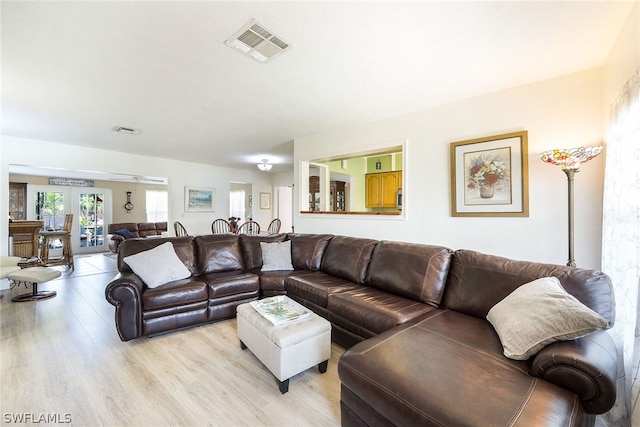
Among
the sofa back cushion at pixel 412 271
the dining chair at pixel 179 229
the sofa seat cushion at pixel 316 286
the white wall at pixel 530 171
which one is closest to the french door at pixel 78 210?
the dining chair at pixel 179 229

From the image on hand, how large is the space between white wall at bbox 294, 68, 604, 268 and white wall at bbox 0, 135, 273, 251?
4935mm

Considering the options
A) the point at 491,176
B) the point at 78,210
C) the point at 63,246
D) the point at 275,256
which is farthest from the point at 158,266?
the point at 78,210

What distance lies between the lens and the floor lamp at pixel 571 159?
2031 millimetres

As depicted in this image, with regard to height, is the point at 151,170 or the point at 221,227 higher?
the point at 151,170

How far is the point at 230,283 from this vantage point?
9.80 feet

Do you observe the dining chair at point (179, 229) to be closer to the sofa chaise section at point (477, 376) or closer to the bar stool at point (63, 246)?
the bar stool at point (63, 246)

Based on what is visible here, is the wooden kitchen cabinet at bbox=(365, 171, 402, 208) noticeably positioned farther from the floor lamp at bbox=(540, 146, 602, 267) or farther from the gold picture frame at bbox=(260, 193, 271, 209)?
the floor lamp at bbox=(540, 146, 602, 267)

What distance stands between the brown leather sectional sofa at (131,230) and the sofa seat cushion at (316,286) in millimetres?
6740

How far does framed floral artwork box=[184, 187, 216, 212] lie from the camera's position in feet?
21.9

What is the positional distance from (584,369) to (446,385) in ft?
1.88

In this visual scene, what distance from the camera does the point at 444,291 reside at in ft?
7.39

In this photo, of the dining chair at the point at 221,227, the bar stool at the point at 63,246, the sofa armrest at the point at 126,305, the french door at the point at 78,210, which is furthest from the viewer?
the french door at the point at 78,210

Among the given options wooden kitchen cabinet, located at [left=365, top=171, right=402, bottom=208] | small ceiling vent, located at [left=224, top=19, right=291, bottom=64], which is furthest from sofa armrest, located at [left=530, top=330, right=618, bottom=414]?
wooden kitchen cabinet, located at [left=365, top=171, right=402, bottom=208]

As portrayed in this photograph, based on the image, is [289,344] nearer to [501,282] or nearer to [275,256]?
[501,282]
